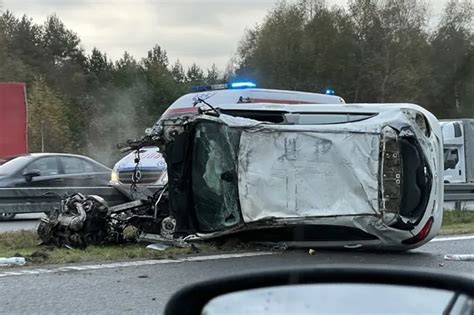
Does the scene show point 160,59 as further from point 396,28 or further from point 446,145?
point 446,145

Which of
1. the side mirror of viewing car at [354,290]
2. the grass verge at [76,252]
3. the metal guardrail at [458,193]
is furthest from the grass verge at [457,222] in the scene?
the side mirror of viewing car at [354,290]

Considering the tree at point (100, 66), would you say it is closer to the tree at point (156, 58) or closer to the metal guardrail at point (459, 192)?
the tree at point (156, 58)

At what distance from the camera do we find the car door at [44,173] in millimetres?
14758

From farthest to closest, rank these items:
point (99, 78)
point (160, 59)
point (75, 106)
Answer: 1. point (160, 59)
2. point (99, 78)
3. point (75, 106)

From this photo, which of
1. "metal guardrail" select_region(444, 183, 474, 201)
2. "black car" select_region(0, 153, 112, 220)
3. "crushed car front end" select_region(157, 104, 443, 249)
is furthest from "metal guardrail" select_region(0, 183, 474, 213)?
"metal guardrail" select_region(444, 183, 474, 201)

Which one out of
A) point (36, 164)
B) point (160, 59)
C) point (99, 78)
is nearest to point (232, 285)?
point (36, 164)

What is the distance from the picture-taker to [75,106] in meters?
49.3

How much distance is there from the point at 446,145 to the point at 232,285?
2650 cm

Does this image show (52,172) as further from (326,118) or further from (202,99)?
(326,118)

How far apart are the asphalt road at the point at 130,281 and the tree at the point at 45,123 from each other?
2534 centimetres

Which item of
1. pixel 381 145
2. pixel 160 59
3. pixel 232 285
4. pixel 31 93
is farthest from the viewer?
pixel 160 59

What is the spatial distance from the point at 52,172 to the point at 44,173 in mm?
165

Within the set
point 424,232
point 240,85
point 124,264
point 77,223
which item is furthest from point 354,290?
point 240,85

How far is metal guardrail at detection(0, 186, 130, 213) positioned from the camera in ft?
34.1
